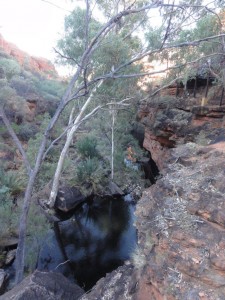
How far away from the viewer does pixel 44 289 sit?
3.24 meters

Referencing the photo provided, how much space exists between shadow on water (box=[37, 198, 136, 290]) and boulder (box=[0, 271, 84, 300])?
2046 millimetres

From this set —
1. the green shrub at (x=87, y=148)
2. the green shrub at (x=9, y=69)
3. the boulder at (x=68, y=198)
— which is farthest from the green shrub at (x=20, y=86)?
the boulder at (x=68, y=198)

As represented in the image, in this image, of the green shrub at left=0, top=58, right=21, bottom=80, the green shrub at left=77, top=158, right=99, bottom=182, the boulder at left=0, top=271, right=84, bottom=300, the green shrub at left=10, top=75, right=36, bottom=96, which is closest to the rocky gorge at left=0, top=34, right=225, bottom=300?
the boulder at left=0, top=271, right=84, bottom=300

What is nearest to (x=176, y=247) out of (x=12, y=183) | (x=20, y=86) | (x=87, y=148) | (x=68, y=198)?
(x=12, y=183)

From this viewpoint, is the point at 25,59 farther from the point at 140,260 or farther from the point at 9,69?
the point at 140,260

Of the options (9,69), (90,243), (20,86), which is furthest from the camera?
(20,86)

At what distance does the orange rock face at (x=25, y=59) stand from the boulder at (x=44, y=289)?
23108mm

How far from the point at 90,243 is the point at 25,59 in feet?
76.7

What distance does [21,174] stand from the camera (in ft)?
33.1

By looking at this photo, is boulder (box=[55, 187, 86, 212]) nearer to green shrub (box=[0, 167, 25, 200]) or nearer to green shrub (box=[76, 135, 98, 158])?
green shrub (box=[0, 167, 25, 200])

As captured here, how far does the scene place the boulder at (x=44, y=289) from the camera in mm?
3115

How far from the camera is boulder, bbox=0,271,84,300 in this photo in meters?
3.12

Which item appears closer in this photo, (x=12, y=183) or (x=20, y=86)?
(x=12, y=183)

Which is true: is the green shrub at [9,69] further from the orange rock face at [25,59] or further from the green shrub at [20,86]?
the orange rock face at [25,59]
